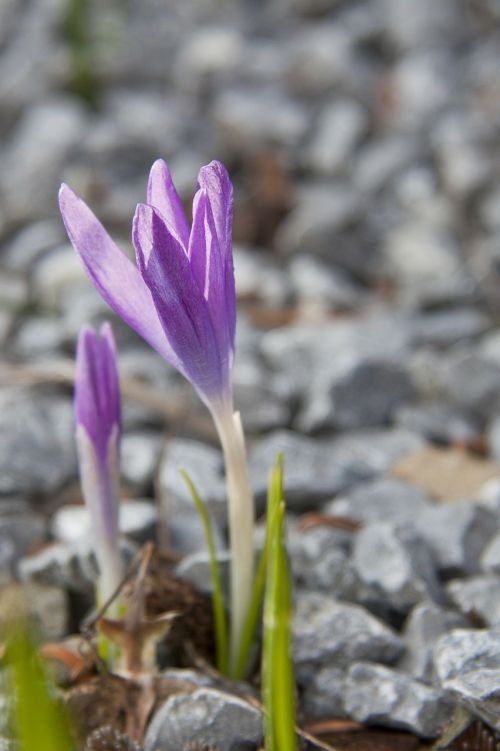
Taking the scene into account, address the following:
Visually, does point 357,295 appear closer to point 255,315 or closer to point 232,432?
point 255,315

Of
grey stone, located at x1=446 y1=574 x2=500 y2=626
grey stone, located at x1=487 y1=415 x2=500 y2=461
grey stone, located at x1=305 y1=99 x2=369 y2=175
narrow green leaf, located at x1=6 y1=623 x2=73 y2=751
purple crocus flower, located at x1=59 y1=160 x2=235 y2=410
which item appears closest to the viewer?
narrow green leaf, located at x1=6 y1=623 x2=73 y2=751

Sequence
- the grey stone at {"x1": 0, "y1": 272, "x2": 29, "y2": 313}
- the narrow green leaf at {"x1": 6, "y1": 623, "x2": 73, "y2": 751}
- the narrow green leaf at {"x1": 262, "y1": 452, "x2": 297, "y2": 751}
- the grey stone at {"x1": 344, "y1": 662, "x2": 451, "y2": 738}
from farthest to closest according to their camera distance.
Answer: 1. the grey stone at {"x1": 0, "y1": 272, "x2": 29, "y2": 313}
2. the grey stone at {"x1": 344, "y1": 662, "x2": 451, "y2": 738}
3. the narrow green leaf at {"x1": 262, "y1": 452, "x2": 297, "y2": 751}
4. the narrow green leaf at {"x1": 6, "y1": 623, "x2": 73, "y2": 751}

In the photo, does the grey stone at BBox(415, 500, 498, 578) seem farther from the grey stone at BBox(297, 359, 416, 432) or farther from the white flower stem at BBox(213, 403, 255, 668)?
the grey stone at BBox(297, 359, 416, 432)

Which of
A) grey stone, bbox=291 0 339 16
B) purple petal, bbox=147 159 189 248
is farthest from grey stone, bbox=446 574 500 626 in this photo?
grey stone, bbox=291 0 339 16

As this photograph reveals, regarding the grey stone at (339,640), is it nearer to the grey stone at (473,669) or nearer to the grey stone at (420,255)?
the grey stone at (473,669)

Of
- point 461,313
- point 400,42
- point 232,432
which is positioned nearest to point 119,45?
point 400,42

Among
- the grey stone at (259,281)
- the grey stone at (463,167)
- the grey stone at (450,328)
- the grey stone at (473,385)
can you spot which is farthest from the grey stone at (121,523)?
the grey stone at (463,167)
